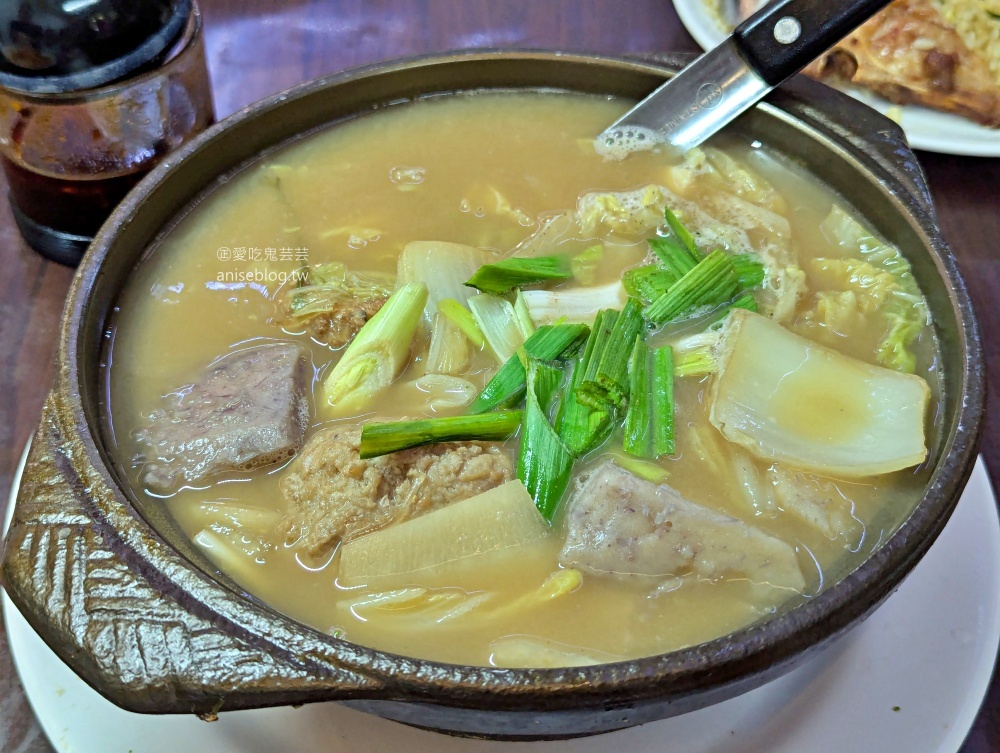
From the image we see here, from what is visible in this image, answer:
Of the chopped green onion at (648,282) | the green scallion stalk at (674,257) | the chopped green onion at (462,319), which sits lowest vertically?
the chopped green onion at (462,319)

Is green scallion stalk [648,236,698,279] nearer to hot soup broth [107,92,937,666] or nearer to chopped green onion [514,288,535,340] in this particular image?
hot soup broth [107,92,937,666]

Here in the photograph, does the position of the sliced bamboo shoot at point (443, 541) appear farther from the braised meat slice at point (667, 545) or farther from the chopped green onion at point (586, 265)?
the chopped green onion at point (586, 265)

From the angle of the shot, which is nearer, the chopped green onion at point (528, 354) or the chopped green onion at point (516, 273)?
the chopped green onion at point (528, 354)

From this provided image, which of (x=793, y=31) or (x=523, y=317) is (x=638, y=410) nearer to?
(x=523, y=317)

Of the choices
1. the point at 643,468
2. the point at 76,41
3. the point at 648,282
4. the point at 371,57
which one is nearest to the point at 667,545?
the point at 643,468

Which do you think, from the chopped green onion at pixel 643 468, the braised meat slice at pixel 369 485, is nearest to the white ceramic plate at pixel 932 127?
the chopped green onion at pixel 643 468

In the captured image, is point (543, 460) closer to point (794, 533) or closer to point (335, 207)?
point (794, 533)
